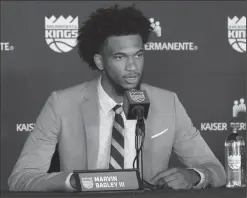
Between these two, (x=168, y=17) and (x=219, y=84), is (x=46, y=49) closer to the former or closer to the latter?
(x=168, y=17)

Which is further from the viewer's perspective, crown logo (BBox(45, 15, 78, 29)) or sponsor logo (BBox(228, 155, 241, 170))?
crown logo (BBox(45, 15, 78, 29))

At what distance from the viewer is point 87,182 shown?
238 centimetres

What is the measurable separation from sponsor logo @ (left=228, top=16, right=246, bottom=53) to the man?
746mm

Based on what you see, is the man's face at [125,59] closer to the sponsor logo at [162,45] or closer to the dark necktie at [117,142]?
the dark necktie at [117,142]

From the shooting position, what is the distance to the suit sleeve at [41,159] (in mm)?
2754

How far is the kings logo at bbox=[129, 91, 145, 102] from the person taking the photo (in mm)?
2463

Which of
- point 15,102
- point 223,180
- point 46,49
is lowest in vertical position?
point 223,180

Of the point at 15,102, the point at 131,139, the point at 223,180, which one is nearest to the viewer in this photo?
the point at 223,180

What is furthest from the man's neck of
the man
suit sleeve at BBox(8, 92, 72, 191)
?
suit sleeve at BBox(8, 92, 72, 191)

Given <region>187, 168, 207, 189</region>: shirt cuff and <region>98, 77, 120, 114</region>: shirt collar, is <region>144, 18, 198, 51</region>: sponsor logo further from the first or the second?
<region>187, 168, 207, 189</region>: shirt cuff

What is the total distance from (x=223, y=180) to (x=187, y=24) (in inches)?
48.4

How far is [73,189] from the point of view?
2629 millimetres

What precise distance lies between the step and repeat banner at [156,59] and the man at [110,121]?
0.53 m

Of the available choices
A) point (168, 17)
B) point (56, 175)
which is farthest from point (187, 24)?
point (56, 175)
